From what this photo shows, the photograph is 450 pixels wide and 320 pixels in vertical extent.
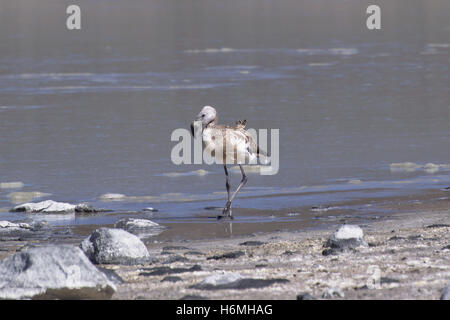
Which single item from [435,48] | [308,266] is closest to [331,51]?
[435,48]

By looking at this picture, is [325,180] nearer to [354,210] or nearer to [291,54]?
[354,210]

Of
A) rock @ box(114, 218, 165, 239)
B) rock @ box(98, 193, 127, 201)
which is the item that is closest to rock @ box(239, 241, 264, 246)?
rock @ box(114, 218, 165, 239)

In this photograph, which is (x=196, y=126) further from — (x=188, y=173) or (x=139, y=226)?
(x=188, y=173)

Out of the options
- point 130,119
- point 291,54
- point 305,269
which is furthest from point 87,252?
point 291,54

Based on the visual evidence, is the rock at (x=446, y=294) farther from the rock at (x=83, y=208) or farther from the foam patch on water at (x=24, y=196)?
the foam patch on water at (x=24, y=196)

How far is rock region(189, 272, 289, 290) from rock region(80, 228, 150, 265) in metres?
1.56

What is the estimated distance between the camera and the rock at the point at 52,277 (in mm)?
6633

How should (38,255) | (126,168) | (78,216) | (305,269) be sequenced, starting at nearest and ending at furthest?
(38,255)
(305,269)
(78,216)
(126,168)

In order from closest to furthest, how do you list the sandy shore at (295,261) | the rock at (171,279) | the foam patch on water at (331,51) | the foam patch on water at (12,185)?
1. the sandy shore at (295,261)
2. the rock at (171,279)
3. the foam patch on water at (12,185)
4. the foam patch on water at (331,51)

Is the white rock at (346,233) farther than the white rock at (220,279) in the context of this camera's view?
Yes

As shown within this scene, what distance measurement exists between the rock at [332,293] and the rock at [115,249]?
2.41 meters

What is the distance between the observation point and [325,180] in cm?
1321

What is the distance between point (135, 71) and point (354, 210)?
1603 centimetres

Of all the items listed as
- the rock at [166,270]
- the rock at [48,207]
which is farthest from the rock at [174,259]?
the rock at [48,207]
